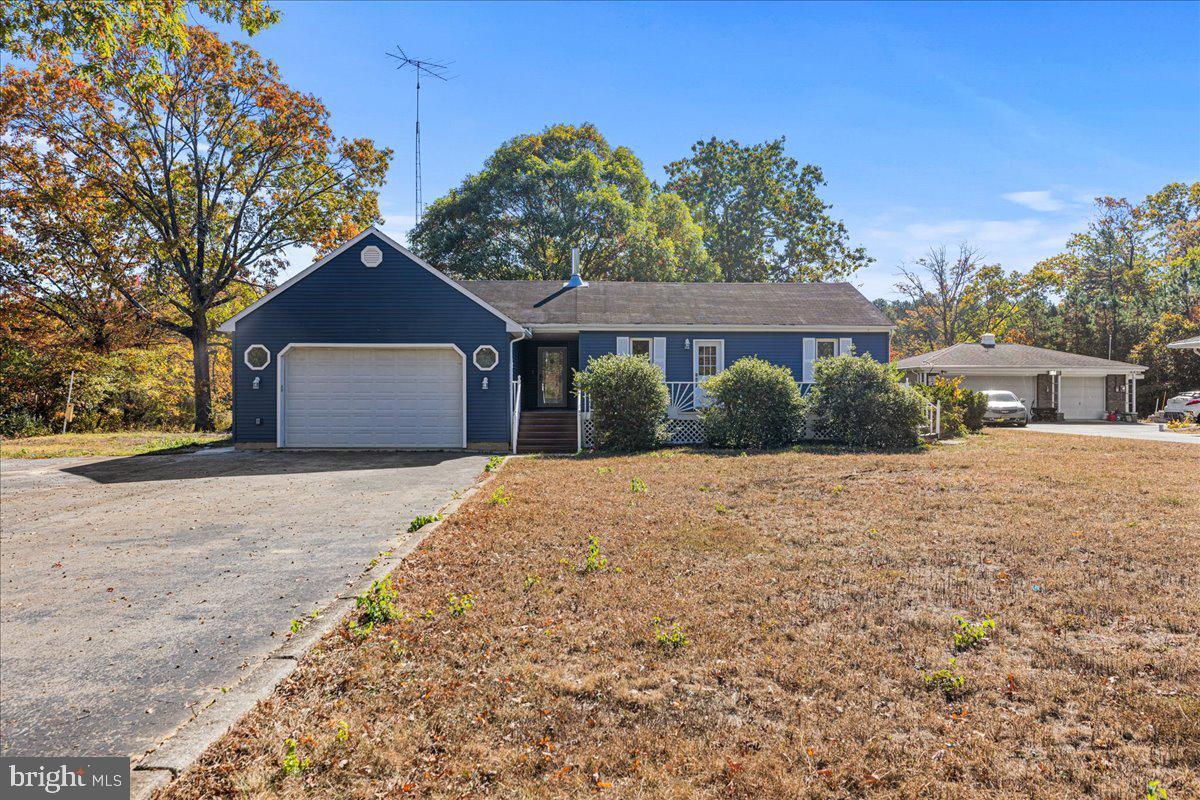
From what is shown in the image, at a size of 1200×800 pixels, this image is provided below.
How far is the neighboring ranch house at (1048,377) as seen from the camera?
92.6ft

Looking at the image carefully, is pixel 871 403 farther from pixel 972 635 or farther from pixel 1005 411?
pixel 972 635

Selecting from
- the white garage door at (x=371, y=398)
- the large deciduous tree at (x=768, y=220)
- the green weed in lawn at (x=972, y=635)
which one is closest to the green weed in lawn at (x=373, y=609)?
the green weed in lawn at (x=972, y=635)

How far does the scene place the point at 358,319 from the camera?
16453 mm

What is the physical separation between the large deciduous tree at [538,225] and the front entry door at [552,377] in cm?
1275

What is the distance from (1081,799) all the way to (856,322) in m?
18.9

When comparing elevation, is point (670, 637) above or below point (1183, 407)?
below

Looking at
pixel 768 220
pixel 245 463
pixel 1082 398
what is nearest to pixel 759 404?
pixel 245 463

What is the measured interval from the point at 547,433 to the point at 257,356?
7.82 meters

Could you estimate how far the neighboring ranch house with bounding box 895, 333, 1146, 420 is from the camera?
2823 cm

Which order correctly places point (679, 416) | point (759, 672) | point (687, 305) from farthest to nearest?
point (687, 305)
point (679, 416)
point (759, 672)

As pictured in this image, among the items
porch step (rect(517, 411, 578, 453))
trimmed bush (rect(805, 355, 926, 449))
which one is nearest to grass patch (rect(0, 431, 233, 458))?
porch step (rect(517, 411, 578, 453))

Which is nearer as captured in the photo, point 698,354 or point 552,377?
point 698,354

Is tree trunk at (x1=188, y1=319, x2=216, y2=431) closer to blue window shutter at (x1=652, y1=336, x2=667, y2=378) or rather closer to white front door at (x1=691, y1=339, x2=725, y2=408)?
blue window shutter at (x1=652, y1=336, x2=667, y2=378)

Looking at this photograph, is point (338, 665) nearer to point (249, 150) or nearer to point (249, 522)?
point (249, 522)
